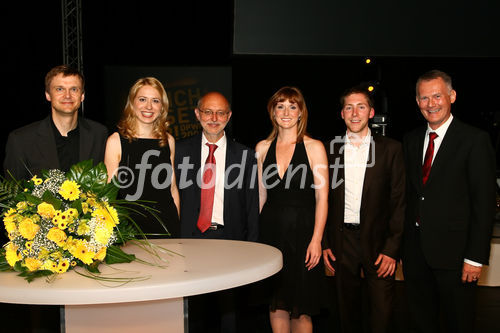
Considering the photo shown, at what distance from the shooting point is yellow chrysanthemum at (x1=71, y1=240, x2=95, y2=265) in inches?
63.2

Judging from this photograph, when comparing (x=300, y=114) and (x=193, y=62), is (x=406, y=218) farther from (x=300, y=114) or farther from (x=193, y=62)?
(x=193, y=62)

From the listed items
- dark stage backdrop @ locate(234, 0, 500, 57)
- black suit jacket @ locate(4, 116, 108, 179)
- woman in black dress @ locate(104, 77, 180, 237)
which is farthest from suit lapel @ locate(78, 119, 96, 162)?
dark stage backdrop @ locate(234, 0, 500, 57)

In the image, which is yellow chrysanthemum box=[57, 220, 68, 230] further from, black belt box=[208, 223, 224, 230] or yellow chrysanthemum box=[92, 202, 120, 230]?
black belt box=[208, 223, 224, 230]

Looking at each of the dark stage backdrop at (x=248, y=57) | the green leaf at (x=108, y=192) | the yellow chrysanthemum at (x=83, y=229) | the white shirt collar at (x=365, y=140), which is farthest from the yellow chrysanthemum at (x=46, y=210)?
the dark stage backdrop at (x=248, y=57)

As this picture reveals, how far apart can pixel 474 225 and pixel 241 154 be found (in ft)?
4.66

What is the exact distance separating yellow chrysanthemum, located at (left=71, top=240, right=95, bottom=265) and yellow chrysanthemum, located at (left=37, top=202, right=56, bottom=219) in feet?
0.48

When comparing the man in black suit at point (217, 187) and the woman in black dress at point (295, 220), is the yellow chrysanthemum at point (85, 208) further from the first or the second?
the woman in black dress at point (295, 220)

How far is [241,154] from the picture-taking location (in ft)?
9.46

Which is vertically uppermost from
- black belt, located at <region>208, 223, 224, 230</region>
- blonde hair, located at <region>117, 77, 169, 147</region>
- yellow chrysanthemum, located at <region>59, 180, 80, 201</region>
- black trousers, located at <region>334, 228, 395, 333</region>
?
blonde hair, located at <region>117, 77, 169, 147</region>

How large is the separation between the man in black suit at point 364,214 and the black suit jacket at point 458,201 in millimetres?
191

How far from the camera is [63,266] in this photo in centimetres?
159

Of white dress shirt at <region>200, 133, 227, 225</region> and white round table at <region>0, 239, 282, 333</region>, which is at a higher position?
white dress shirt at <region>200, 133, 227, 225</region>

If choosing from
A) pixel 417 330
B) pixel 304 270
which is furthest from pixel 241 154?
pixel 417 330

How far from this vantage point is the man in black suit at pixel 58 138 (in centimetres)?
270
